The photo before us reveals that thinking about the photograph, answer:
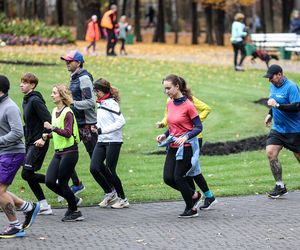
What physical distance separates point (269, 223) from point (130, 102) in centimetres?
1308

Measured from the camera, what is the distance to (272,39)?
38.0 metres

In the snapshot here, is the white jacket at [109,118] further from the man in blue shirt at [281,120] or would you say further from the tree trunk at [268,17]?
the tree trunk at [268,17]

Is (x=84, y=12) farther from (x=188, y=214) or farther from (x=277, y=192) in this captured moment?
(x=188, y=214)

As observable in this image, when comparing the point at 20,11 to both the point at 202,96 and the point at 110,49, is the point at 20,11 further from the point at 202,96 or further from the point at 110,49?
the point at 202,96

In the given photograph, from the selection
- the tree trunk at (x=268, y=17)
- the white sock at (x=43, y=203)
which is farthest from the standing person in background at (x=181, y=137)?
the tree trunk at (x=268, y=17)

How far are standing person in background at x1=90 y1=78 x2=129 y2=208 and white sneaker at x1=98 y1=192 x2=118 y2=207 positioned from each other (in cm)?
17

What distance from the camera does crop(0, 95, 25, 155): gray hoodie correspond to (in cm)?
977

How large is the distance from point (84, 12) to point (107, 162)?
38.7m

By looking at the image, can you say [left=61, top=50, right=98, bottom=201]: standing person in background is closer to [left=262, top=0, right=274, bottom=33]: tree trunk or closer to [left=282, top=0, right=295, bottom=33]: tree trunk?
[left=262, top=0, right=274, bottom=33]: tree trunk

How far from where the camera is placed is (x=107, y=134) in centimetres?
1166

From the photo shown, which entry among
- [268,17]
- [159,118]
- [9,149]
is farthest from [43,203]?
[268,17]

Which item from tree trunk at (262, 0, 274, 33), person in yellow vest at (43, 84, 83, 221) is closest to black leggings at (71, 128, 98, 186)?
person in yellow vest at (43, 84, 83, 221)

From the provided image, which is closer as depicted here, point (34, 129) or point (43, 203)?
point (34, 129)

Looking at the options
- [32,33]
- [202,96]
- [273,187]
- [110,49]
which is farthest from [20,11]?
[273,187]
